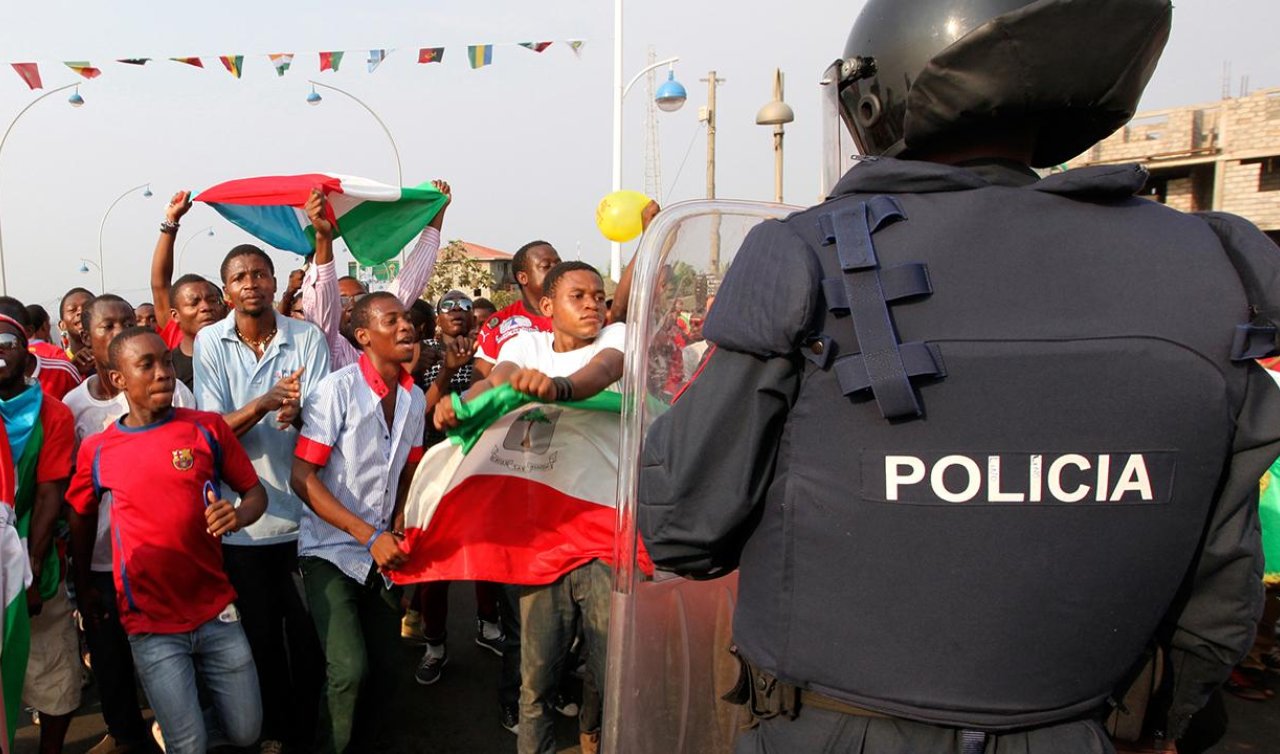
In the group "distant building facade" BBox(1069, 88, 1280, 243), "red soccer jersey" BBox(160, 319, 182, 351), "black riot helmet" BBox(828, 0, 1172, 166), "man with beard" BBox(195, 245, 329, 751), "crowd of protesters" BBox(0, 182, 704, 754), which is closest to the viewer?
"black riot helmet" BBox(828, 0, 1172, 166)

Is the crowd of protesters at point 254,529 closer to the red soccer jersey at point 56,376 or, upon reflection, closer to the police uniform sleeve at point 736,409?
the red soccer jersey at point 56,376

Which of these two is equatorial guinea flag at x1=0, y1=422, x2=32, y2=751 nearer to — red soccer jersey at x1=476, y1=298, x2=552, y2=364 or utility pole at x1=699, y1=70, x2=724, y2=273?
red soccer jersey at x1=476, y1=298, x2=552, y2=364

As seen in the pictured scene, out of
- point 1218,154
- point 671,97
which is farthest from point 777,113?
point 1218,154

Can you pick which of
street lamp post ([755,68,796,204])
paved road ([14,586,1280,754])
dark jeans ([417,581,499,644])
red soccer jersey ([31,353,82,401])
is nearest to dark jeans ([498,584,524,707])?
paved road ([14,586,1280,754])

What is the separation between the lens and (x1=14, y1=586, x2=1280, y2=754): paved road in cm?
383

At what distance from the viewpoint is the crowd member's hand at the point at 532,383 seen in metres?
2.91

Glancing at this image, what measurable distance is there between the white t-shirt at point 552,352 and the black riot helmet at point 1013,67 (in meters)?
1.97

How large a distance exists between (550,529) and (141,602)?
1.44 metres

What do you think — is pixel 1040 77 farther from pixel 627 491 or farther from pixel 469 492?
pixel 469 492

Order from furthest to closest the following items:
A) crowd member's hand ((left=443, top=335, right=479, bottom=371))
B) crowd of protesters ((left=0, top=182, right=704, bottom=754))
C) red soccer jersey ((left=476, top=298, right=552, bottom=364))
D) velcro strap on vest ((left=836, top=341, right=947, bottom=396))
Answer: red soccer jersey ((left=476, top=298, right=552, bottom=364))
crowd member's hand ((left=443, top=335, right=479, bottom=371))
crowd of protesters ((left=0, top=182, right=704, bottom=754))
velcro strap on vest ((left=836, top=341, right=947, bottom=396))

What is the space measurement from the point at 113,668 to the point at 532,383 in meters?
2.21

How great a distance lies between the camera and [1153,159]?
22875 millimetres

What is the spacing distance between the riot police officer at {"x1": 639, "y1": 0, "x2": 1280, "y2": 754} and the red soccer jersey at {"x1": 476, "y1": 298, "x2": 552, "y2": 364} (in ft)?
10.5

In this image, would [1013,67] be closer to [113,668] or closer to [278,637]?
[278,637]
